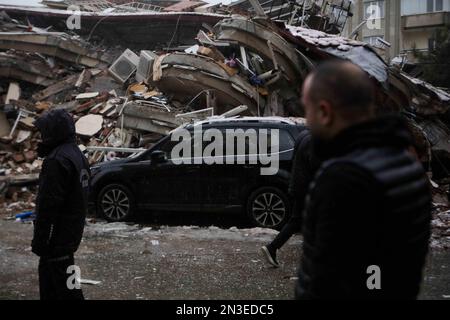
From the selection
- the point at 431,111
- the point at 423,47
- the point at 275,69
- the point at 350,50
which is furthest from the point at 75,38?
the point at 423,47

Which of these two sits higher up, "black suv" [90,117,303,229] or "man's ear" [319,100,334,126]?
"man's ear" [319,100,334,126]

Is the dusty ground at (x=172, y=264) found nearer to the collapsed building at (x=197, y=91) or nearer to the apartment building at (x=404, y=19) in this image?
the collapsed building at (x=197, y=91)

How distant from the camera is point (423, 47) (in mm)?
35156

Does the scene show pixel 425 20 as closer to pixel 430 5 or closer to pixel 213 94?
pixel 430 5

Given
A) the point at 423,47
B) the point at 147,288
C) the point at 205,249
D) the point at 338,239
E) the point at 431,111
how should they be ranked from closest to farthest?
the point at 338,239, the point at 147,288, the point at 205,249, the point at 431,111, the point at 423,47

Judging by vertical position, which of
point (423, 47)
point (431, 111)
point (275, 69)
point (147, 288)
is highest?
point (423, 47)

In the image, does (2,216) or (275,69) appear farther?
(275,69)

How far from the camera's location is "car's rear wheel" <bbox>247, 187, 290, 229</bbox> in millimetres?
8430

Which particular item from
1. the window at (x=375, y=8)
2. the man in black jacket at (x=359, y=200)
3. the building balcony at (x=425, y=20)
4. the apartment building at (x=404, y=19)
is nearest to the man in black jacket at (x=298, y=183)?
the man in black jacket at (x=359, y=200)

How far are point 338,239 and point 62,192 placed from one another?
2.53 meters

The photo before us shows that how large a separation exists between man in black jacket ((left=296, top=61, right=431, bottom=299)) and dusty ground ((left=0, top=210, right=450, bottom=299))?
3.52 meters

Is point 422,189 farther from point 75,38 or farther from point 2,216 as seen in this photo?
point 75,38

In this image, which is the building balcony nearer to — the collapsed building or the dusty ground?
the collapsed building

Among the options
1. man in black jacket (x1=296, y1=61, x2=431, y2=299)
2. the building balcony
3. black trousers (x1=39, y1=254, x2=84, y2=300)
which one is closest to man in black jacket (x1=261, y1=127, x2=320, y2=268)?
black trousers (x1=39, y1=254, x2=84, y2=300)
